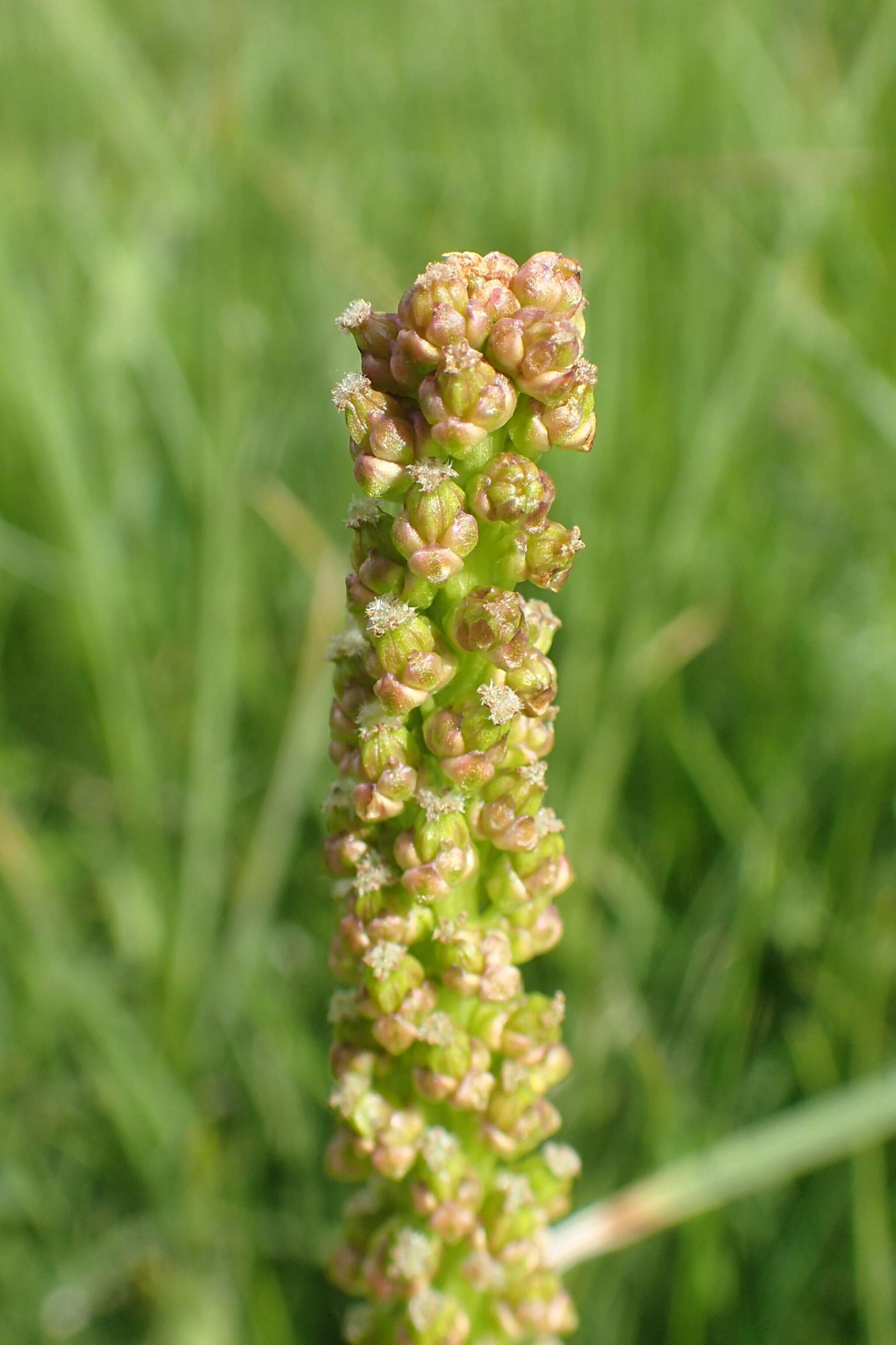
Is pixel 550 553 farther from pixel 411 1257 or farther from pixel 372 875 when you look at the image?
pixel 411 1257

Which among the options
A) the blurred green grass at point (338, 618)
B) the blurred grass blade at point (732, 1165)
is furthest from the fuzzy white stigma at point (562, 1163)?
the blurred green grass at point (338, 618)

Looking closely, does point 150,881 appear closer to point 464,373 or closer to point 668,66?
point 464,373

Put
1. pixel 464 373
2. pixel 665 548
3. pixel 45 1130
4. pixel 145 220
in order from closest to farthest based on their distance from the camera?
pixel 464 373 < pixel 45 1130 < pixel 665 548 < pixel 145 220

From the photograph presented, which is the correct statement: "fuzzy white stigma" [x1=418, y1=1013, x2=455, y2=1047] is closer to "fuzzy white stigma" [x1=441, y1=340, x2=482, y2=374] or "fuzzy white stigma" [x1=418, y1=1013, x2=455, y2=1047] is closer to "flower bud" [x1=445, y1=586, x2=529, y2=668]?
"flower bud" [x1=445, y1=586, x2=529, y2=668]

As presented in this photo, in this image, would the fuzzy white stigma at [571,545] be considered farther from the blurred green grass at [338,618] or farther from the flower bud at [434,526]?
the blurred green grass at [338,618]

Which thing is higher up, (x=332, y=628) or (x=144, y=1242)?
(x=332, y=628)

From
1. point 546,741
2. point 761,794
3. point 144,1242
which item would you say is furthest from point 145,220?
point 546,741
